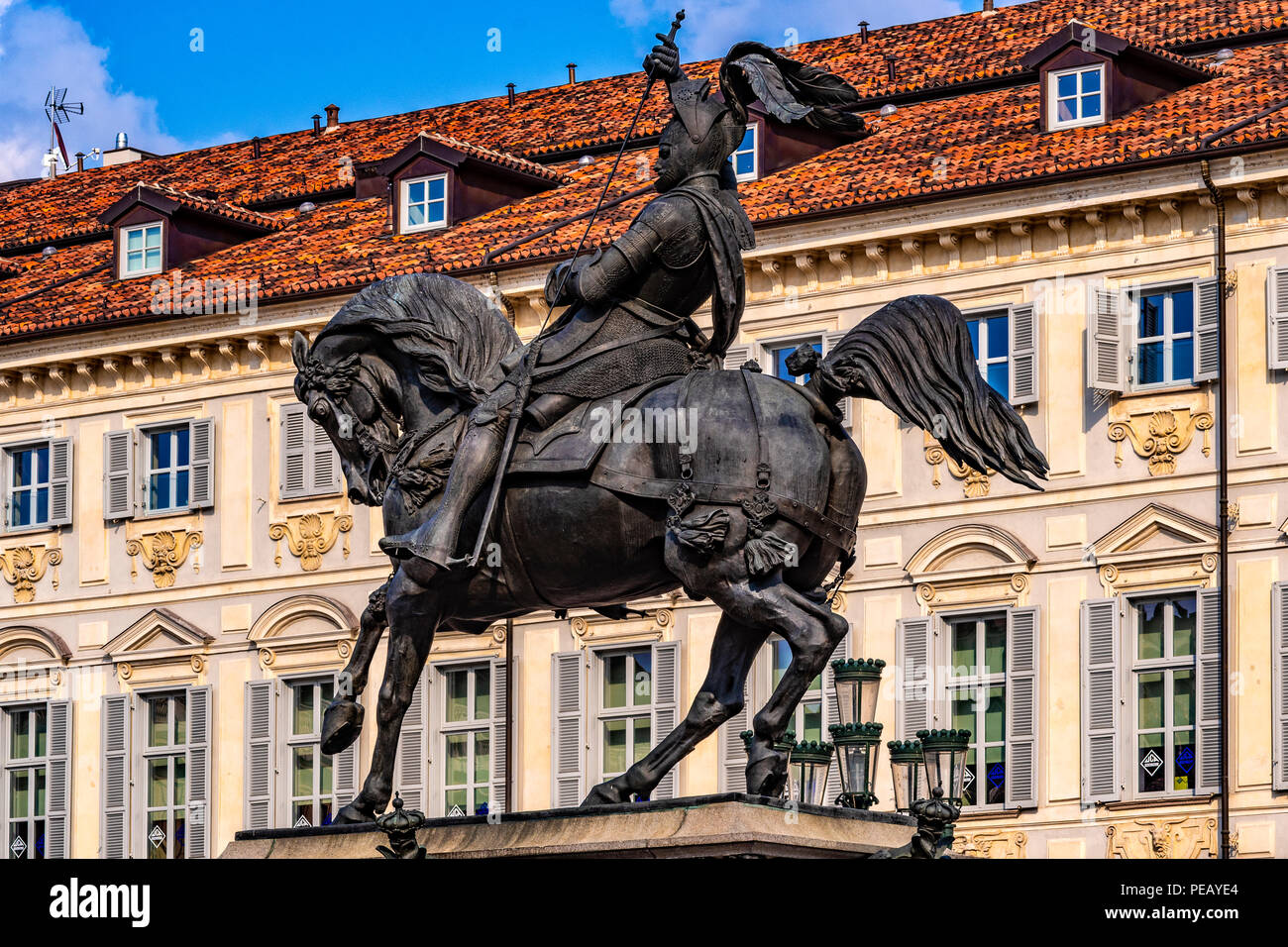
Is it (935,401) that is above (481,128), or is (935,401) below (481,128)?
below

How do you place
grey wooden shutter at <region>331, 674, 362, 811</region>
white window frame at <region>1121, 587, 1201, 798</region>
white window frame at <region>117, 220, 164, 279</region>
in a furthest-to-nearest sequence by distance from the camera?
white window frame at <region>117, 220, 164, 279</region> < grey wooden shutter at <region>331, 674, 362, 811</region> < white window frame at <region>1121, 587, 1201, 798</region>

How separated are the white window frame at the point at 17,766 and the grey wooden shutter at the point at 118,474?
98.0 inches

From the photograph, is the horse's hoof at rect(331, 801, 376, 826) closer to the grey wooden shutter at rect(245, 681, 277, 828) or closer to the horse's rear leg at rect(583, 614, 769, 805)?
the horse's rear leg at rect(583, 614, 769, 805)

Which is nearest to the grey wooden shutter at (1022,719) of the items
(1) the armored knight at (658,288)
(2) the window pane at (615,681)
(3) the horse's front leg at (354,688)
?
(2) the window pane at (615,681)

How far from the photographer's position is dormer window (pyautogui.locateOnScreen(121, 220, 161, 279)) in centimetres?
4581

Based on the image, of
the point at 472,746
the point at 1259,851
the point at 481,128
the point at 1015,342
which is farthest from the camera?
the point at 481,128

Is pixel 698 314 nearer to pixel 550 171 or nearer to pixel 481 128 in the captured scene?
pixel 550 171

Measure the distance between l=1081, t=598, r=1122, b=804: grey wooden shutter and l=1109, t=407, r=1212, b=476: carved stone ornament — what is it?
1494mm

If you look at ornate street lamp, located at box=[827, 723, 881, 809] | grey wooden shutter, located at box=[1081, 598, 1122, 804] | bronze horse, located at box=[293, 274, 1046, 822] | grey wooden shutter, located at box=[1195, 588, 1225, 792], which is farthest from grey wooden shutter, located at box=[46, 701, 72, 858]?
bronze horse, located at box=[293, 274, 1046, 822]

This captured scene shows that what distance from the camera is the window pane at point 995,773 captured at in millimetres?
38062

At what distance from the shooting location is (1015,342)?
3881 cm

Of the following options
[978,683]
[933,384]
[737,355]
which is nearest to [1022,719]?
[978,683]
